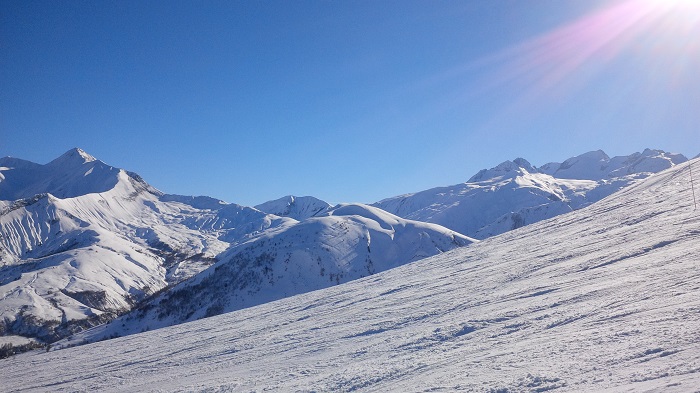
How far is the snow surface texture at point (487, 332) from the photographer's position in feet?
33.1

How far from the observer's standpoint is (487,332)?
1470cm

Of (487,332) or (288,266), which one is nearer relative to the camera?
(487,332)

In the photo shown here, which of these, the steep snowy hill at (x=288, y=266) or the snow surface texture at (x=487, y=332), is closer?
the snow surface texture at (x=487, y=332)

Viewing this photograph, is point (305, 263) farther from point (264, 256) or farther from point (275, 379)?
point (275, 379)

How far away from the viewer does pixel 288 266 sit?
349ft

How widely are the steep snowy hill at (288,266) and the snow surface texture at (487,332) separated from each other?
6466 cm

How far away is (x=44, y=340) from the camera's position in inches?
4909

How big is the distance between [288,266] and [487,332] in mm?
94725

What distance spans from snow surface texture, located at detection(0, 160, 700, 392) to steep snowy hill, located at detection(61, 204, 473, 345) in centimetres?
6466

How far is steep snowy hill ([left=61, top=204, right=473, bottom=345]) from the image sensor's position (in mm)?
98938

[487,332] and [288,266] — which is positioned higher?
[487,332]

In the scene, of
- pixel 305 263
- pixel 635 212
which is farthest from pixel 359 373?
pixel 305 263

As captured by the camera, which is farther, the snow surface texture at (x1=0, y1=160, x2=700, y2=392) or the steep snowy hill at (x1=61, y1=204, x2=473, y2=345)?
the steep snowy hill at (x1=61, y1=204, x2=473, y2=345)

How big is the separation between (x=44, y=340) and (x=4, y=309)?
25359mm
